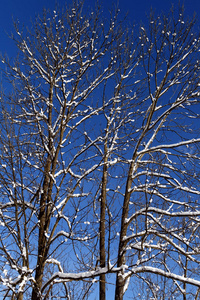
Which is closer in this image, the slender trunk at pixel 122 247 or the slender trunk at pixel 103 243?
the slender trunk at pixel 122 247

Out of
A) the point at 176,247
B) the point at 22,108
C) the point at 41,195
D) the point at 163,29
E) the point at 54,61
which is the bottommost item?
the point at 176,247

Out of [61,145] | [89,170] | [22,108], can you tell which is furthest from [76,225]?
[22,108]

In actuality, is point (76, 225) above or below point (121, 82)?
below

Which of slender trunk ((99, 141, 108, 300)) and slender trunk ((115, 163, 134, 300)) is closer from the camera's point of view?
slender trunk ((115, 163, 134, 300))

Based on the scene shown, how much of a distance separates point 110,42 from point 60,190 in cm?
411

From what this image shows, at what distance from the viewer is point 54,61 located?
7320 mm

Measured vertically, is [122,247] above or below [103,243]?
below

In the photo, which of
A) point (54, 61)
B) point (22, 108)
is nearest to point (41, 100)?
point (22, 108)

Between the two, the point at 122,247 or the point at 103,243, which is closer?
the point at 122,247

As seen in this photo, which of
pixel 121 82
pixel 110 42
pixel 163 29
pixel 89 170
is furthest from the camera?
pixel 121 82

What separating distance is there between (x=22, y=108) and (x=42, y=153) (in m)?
1.68

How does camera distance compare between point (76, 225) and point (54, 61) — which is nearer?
point (76, 225)

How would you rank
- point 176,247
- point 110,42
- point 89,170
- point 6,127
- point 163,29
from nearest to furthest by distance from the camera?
point 6,127 → point 176,247 → point 89,170 → point 163,29 → point 110,42

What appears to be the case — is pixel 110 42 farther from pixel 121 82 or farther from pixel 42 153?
pixel 42 153
